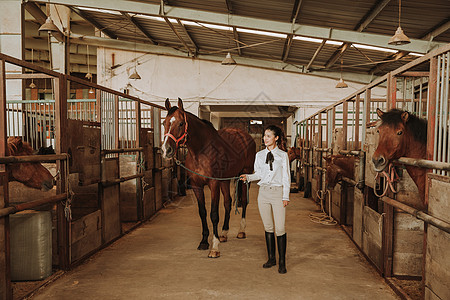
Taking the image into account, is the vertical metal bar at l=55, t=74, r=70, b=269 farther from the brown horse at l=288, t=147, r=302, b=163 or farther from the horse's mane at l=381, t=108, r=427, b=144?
the brown horse at l=288, t=147, r=302, b=163

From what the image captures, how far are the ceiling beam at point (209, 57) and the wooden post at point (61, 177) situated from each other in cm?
913

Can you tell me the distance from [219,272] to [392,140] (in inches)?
75.4

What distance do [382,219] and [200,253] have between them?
6.23 feet

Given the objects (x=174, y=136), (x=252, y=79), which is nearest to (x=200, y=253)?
(x=174, y=136)

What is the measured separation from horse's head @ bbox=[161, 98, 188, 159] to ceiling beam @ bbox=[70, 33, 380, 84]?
8.53 metres

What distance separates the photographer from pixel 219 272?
10.1 feet

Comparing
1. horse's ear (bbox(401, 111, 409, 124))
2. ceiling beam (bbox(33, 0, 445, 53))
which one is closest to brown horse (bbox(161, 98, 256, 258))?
horse's ear (bbox(401, 111, 409, 124))

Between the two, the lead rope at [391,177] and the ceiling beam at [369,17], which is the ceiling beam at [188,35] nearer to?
the ceiling beam at [369,17]

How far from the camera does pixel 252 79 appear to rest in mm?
11742

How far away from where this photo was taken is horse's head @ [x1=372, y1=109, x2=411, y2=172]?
267 cm

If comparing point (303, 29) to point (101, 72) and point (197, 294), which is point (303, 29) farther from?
point (101, 72)

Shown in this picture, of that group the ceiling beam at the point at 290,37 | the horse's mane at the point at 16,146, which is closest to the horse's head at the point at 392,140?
the horse's mane at the point at 16,146

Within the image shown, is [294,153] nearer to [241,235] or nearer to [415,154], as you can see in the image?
[241,235]

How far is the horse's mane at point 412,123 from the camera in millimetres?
2713
